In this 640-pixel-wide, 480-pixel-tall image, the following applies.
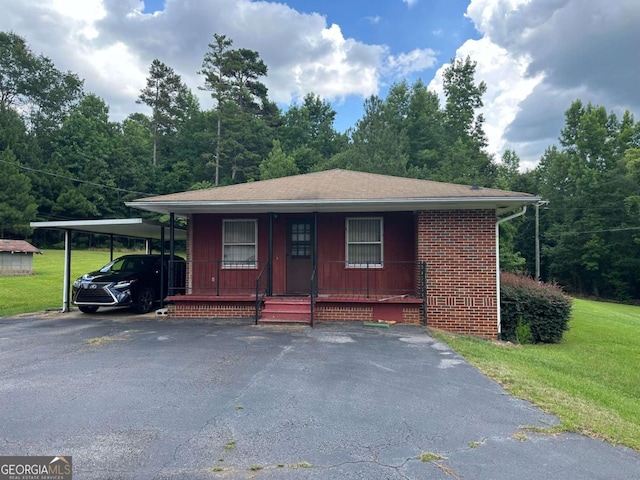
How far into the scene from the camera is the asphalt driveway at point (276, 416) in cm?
298

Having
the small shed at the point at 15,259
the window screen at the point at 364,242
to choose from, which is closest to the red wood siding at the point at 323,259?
the window screen at the point at 364,242

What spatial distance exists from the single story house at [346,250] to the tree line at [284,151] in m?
19.6

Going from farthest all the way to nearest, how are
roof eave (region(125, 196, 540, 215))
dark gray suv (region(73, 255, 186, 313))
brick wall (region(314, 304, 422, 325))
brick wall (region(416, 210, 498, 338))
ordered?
dark gray suv (region(73, 255, 186, 313)) < brick wall (region(314, 304, 422, 325)) < brick wall (region(416, 210, 498, 338)) < roof eave (region(125, 196, 540, 215))

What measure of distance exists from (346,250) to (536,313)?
4608mm

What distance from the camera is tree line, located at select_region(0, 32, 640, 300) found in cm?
3334

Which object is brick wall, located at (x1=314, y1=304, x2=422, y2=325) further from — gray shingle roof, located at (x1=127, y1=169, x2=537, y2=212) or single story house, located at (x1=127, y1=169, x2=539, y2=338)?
gray shingle roof, located at (x1=127, y1=169, x2=537, y2=212)

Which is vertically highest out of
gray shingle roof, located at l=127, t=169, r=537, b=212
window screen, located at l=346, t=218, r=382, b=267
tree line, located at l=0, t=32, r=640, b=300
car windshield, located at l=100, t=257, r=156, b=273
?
tree line, located at l=0, t=32, r=640, b=300

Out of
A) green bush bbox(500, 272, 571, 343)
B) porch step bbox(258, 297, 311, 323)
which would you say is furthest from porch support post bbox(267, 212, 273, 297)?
green bush bbox(500, 272, 571, 343)

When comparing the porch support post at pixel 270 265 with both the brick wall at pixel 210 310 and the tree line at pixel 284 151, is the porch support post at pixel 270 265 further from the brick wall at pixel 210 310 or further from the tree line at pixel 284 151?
the tree line at pixel 284 151

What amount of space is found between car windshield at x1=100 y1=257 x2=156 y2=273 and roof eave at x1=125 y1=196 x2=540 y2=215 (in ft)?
6.25

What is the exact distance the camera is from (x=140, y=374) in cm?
523

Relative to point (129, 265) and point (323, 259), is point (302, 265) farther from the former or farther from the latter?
point (129, 265)

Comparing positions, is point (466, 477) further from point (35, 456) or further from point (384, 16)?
point (384, 16)

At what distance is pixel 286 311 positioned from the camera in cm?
921
